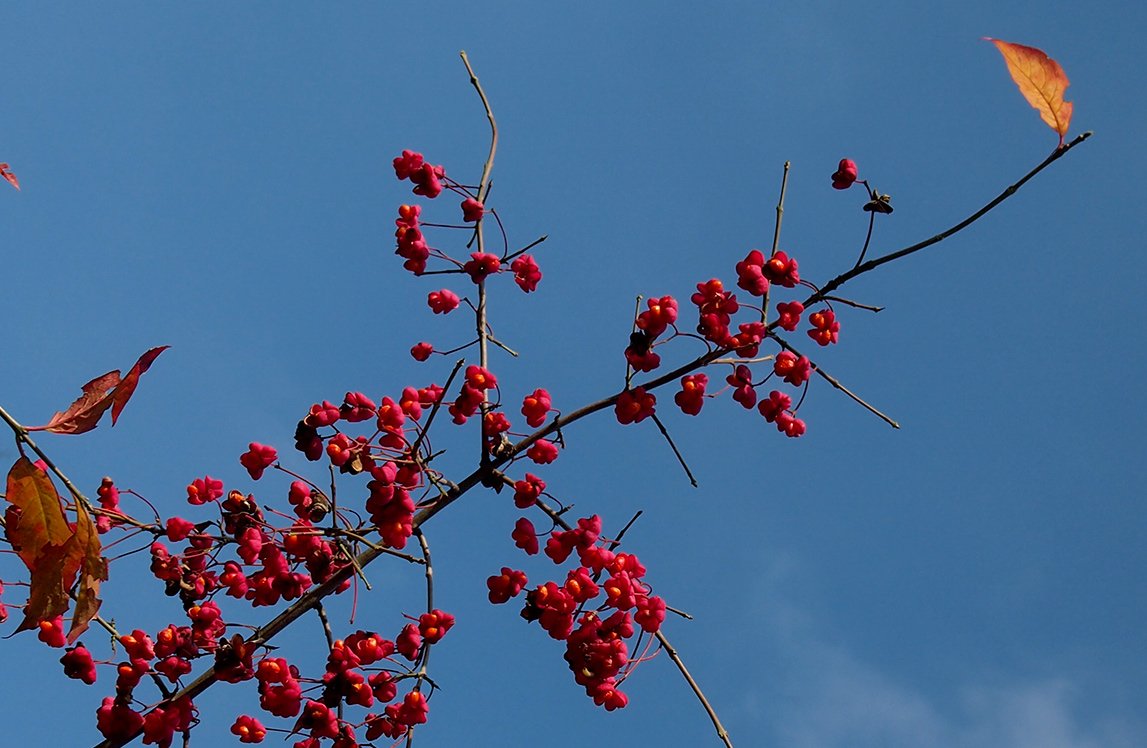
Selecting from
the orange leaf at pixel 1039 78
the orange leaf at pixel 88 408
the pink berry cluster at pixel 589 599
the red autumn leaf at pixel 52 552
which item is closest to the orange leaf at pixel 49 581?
the red autumn leaf at pixel 52 552

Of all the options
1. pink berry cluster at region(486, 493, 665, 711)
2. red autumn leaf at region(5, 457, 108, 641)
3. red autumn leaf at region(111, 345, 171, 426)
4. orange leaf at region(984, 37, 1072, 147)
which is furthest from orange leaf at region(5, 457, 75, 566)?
orange leaf at region(984, 37, 1072, 147)

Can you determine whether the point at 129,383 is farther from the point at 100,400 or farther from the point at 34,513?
the point at 34,513

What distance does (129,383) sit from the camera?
104 inches

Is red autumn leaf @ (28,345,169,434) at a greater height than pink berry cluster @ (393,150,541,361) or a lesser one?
lesser

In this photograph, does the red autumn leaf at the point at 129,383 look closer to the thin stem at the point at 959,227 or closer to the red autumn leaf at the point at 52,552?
the red autumn leaf at the point at 52,552

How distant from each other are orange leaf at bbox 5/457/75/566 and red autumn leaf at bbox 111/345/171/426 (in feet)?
0.73

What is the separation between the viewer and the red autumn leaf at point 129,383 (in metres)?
2.63

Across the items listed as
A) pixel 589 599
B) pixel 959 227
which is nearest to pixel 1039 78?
pixel 959 227

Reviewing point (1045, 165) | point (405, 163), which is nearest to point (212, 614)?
point (405, 163)

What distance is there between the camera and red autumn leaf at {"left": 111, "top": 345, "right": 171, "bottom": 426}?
2.63m

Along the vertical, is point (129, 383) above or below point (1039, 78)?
below

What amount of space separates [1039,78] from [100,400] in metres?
2.67

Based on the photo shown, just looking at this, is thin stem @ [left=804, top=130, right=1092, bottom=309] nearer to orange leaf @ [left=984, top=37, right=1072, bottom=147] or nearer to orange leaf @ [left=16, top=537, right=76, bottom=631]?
orange leaf @ [left=984, top=37, right=1072, bottom=147]

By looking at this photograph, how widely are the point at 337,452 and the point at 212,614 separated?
2.46 feet
